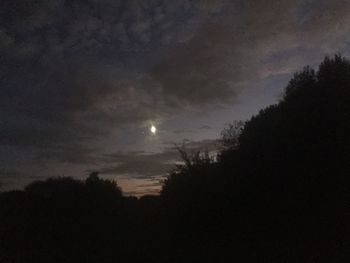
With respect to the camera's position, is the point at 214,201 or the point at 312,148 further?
the point at 214,201

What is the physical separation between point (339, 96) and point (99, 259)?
22.3m

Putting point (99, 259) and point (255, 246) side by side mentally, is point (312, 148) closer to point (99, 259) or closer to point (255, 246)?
point (255, 246)

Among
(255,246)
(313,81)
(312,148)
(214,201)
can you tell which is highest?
(313,81)

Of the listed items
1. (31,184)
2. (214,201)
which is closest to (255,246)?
(214,201)

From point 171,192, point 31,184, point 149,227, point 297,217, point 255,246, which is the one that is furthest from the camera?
point 31,184

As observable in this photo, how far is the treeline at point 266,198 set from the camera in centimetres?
3053

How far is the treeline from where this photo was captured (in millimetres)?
30531

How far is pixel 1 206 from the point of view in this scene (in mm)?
70562

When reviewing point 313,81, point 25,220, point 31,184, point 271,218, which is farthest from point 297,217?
point 31,184

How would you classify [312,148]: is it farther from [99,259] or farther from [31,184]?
[31,184]

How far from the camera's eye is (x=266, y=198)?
35312 millimetres

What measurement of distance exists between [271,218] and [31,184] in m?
60.5

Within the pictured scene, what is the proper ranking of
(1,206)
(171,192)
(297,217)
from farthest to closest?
(1,206) → (171,192) → (297,217)

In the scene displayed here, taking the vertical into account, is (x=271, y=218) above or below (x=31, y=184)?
below
